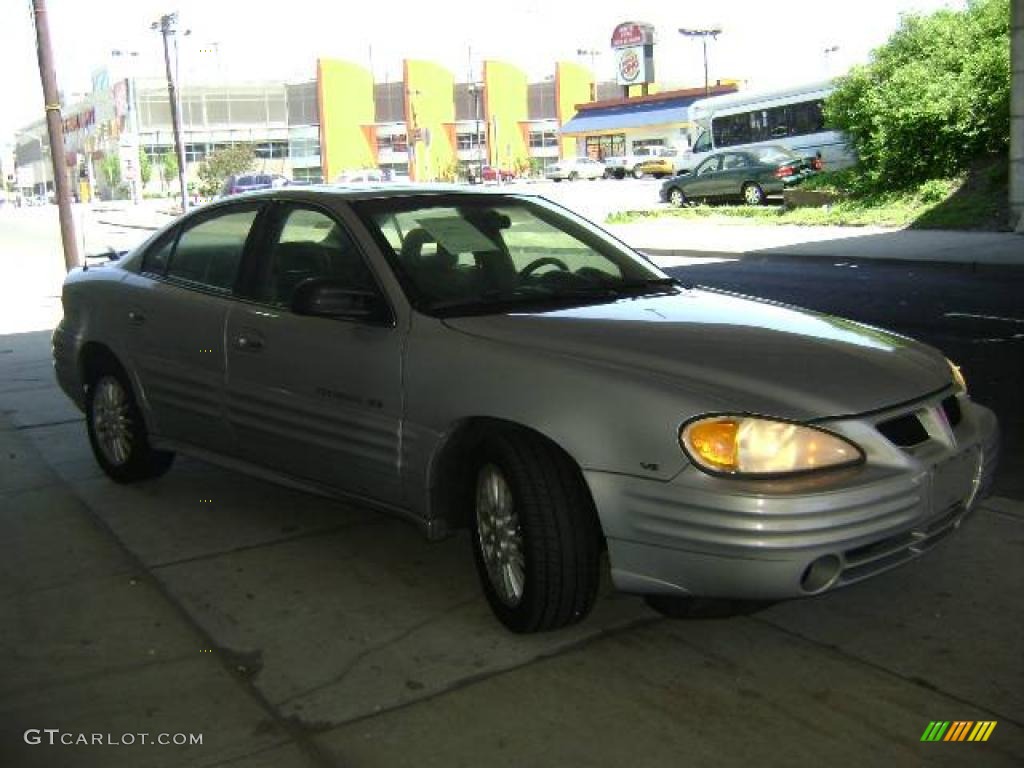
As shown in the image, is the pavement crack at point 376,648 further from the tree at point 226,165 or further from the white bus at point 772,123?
the tree at point 226,165

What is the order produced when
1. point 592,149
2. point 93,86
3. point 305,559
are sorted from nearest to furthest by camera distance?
point 305,559 < point 592,149 < point 93,86

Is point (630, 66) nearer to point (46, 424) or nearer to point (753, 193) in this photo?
point (753, 193)

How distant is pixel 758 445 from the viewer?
10.1 ft

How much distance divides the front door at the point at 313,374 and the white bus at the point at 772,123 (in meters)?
25.1

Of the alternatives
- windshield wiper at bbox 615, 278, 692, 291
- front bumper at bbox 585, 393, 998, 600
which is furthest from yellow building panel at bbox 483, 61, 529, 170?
front bumper at bbox 585, 393, 998, 600

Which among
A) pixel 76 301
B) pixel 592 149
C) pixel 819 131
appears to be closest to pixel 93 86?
pixel 592 149

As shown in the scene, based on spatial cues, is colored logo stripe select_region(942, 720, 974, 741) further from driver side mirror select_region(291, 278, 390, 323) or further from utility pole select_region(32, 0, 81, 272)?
utility pole select_region(32, 0, 81, 272)

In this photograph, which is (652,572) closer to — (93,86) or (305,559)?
(305,559)

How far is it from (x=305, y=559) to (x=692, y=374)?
2001mm

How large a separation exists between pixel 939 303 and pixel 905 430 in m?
8.95

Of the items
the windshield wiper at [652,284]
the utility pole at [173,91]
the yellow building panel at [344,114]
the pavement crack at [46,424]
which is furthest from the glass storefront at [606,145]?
the windshield wiper at [652,284]

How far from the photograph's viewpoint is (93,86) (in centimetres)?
12131

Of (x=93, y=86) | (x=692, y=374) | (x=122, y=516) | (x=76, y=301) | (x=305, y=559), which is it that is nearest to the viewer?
(x=692, y=374)

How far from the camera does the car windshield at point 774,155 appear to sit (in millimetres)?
26750
